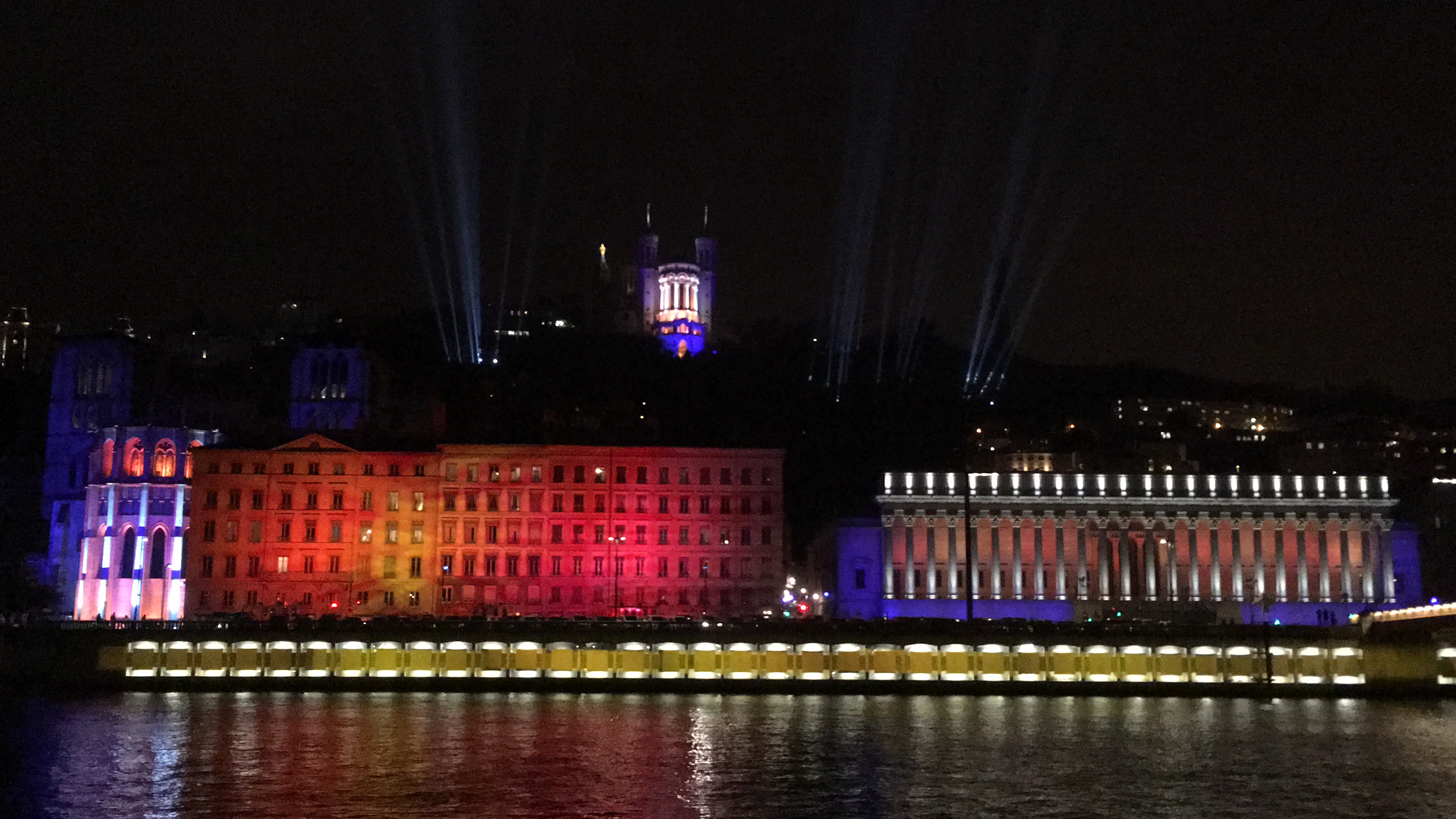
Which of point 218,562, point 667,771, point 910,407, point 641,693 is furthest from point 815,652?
point 910,407

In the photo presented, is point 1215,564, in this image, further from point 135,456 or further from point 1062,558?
point 135,456

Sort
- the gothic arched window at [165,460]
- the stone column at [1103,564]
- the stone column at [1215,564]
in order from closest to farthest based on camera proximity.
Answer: the stone column at [1215,564] < the stone column at [1103,564] < the gothic arched window at [165,460]

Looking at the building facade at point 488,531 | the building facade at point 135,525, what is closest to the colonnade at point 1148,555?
the building facade at point 488,531

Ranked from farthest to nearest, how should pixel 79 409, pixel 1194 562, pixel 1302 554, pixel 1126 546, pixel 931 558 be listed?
pixel 79 409
pixel 1126 546
pixel 1194 562
pixel 1302 554
pixel 931 558

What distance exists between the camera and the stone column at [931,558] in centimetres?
10681

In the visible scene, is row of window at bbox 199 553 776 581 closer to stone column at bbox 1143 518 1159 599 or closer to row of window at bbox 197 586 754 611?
row of window at bbox 197 586 754 611

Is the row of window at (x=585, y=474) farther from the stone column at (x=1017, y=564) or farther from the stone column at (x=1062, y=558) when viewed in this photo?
the stone column at (x=1062, y=558)

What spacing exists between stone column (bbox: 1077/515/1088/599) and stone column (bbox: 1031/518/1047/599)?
2557mm

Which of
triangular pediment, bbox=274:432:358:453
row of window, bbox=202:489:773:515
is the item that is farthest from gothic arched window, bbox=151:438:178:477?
row of window, bbox=202:489:773:515

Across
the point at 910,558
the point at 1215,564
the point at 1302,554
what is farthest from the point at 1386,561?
the point at 910,558

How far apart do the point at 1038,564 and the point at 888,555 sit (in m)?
12.0

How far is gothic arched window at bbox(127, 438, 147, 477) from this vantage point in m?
111

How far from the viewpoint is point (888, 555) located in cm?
10688

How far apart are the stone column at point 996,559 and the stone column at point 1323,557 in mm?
24766
